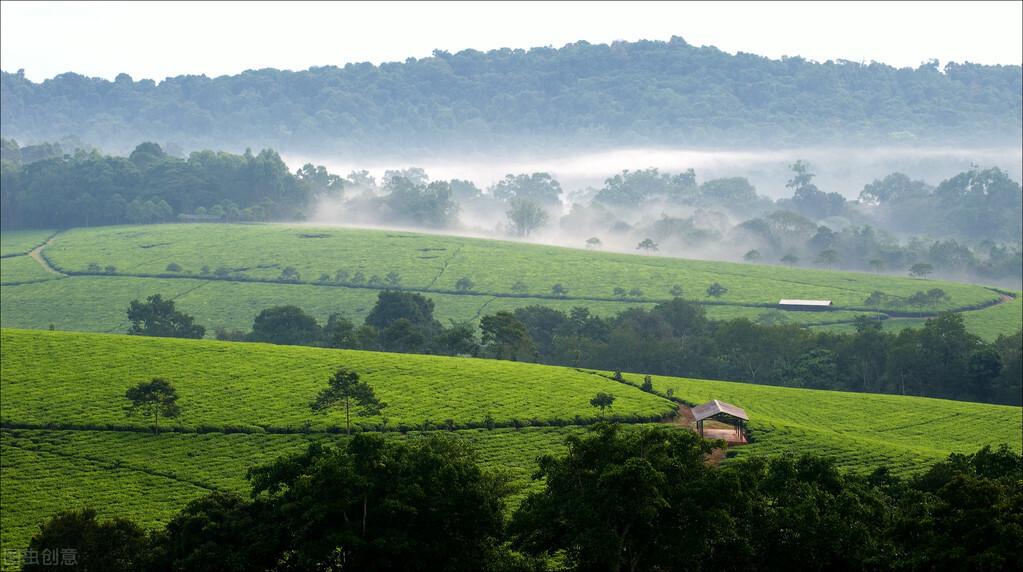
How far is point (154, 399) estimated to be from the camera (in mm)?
78938

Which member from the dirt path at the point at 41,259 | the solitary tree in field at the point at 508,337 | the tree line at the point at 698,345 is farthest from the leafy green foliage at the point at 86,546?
the dirt path at the point at 41,259

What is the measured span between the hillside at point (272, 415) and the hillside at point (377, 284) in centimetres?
5246

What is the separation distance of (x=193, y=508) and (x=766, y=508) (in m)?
25.9

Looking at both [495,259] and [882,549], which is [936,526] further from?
[495,259]

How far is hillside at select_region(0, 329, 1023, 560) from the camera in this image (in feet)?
227

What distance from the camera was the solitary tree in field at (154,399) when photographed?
78500 millimetres

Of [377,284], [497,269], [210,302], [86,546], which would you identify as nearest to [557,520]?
[86,546]

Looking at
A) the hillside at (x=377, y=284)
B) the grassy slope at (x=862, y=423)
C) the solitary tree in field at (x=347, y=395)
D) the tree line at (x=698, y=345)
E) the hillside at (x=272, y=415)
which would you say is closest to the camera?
the hillside at (x=272, y=415)

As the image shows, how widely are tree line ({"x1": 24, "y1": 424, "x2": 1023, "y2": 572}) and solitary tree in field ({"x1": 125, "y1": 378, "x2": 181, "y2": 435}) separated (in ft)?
96.6

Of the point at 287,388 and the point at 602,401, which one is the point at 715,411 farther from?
the point at 287,388

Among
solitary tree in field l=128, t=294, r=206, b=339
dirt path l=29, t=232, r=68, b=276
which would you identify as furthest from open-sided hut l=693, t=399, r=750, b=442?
dirt path l=29, t=232, r=68, b=276

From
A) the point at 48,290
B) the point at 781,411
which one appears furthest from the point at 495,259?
the point at 781,411

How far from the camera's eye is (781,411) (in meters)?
92.6

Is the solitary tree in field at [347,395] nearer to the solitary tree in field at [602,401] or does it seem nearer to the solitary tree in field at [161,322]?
the solitary tree in field at [602,401]
